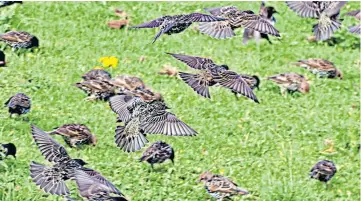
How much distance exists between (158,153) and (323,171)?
6.12ft

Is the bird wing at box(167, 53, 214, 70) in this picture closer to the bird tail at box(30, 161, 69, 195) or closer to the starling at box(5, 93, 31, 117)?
the bird tail at box(30, 161, 69, 195)

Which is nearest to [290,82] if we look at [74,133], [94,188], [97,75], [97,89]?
[97,75]

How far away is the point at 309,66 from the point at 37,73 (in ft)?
13.0

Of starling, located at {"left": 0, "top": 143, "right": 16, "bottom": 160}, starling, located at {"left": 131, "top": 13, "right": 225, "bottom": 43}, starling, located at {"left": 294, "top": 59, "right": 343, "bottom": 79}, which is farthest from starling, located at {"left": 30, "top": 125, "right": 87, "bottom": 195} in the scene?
starling, located at {"left": 294, "top": 59, "right": 343, "bottom": 79}

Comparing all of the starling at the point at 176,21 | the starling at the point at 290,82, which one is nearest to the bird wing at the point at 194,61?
the starling at the point at 176,21

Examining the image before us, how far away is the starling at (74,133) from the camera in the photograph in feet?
31.2

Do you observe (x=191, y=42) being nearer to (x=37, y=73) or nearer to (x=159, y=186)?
(x=37, y=73)

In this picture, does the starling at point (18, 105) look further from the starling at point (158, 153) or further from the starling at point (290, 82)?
the starling at point (290, 82)

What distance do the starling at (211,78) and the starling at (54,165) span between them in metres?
1.32

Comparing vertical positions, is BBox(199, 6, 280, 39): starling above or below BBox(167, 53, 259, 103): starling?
above

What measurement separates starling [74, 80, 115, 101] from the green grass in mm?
137

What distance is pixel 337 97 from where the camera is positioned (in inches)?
483

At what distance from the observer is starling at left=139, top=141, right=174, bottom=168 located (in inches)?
368

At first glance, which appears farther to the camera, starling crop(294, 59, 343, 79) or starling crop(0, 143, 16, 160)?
starling crop(294, 59, 343, 79)
